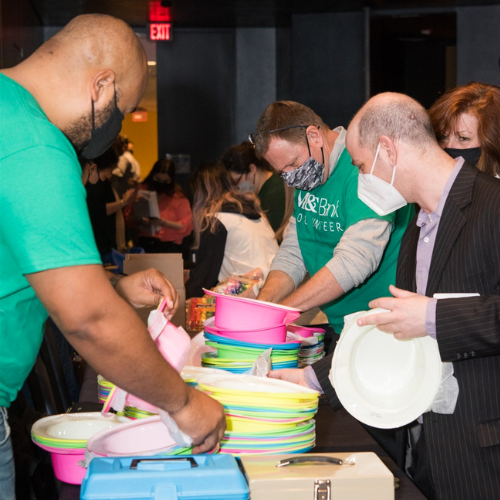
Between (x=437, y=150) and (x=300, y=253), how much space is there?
3.87 ft

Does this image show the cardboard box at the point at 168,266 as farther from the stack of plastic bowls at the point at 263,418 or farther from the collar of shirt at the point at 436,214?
the stack of plastic bowls at the point at 263,418

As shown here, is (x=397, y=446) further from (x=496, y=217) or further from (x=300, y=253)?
(x=300, y=253)

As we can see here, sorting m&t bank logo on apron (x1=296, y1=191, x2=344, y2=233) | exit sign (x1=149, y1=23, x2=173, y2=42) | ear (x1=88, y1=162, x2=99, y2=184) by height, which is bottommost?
m&t bank logo on apron (x1=296, y1=191, x2=344, y2=233)

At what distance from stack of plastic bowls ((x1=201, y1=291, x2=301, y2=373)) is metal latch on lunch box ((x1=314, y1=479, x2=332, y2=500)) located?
644 millimetres

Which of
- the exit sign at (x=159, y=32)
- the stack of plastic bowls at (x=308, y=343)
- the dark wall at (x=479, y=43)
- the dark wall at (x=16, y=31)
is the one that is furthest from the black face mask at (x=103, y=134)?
the exit sign at (x=159, y=32)

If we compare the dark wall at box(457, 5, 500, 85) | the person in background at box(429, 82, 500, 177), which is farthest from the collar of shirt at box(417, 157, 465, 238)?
the dark wall at box(457, 5, 500, 85)

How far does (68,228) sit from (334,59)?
20.8ft

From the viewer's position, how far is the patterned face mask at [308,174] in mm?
2609

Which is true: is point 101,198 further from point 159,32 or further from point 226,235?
point 159,32

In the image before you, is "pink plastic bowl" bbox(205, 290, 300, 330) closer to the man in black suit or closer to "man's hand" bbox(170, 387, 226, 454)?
the man in black suit

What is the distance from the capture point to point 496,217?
5.21 ft

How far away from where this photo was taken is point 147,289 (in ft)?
5.95

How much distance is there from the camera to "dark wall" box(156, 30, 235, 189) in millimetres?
8031

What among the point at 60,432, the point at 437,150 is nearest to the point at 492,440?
the point at 437,150
